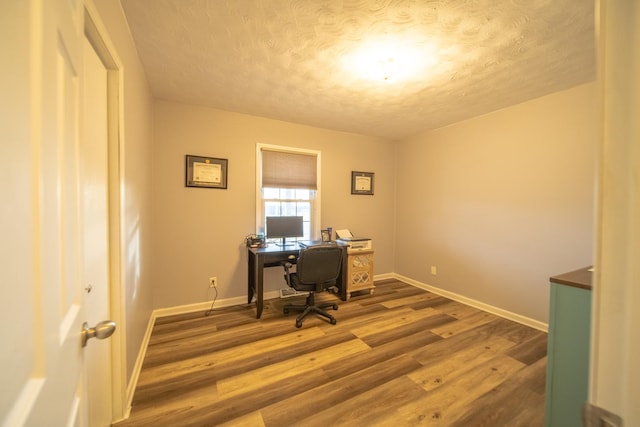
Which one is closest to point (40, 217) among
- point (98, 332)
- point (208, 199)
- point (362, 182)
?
point (98, 332)

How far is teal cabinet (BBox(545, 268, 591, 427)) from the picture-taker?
1147mm

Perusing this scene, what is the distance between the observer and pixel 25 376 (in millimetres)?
353

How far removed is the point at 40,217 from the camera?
0.41m

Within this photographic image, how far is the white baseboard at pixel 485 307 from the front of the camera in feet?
8.36

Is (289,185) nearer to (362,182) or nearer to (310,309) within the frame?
(362,182)

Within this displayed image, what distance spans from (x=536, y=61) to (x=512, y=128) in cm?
99

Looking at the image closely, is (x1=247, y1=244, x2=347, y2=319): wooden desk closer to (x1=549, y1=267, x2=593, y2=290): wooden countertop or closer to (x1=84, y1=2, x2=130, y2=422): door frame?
(x1=84, y1=2, x2=130, y2=422): door frame

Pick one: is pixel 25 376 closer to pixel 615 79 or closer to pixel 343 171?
pixel 615 79

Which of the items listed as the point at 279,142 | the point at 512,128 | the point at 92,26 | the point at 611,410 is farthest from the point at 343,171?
the point at 611,410

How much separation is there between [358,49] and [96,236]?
2088 mm

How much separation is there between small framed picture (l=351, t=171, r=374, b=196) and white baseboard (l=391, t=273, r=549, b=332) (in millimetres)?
1675

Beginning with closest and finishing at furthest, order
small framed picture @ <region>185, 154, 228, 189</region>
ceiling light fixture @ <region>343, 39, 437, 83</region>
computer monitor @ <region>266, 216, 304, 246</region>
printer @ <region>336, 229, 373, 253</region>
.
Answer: ceiling light fixture @ <region>343, 39, 437, 83</region>, small framed picture @ <region>185, 154, 228, 189</region>, computer monitor @ <region>266, 216, 304, 246</region>, printer @ <region>336, 229, 373, 253</region>

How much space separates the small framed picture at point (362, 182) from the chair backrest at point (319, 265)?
1540mm

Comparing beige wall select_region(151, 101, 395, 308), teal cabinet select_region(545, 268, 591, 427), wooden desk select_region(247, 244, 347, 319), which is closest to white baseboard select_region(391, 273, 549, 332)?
wooden desk select_region(247, 244, 347, 319)
